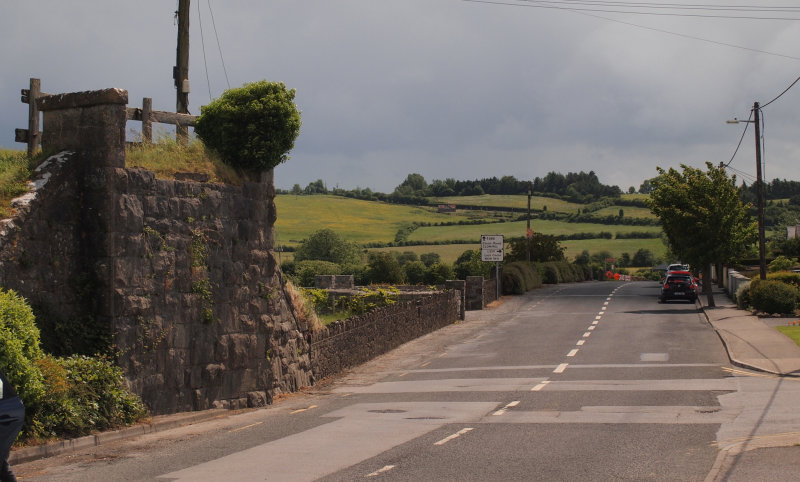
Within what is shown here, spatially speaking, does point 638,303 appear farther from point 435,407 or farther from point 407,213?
point 407,213

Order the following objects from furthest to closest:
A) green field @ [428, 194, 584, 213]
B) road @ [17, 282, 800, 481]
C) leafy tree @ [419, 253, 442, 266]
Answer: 1. green field @ [428, 194, 584, 213]
2. leafy tree @ [419, 253, 442, 266]
3. road @ [17, 282, 800, 481]

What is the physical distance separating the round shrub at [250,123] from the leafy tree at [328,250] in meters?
56.6

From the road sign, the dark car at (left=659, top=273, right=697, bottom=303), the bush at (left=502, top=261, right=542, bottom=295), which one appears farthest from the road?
the bush at (left=502, top=261, right=542, bottom=295)

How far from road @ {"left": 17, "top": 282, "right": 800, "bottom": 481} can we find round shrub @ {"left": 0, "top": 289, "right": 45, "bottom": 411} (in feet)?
2.97

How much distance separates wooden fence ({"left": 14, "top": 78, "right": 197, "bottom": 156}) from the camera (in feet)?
50.5

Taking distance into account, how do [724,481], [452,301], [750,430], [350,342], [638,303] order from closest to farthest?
[724,481] < [750,430] < [350,342] < [452,301] < [638,303]

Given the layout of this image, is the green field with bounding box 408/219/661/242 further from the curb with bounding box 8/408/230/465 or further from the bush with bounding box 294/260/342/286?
the curb with bounding box 8/408/230/465

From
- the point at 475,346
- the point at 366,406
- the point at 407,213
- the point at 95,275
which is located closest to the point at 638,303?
the point at 475,346

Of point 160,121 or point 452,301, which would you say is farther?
point 452,301

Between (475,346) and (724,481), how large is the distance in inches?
740

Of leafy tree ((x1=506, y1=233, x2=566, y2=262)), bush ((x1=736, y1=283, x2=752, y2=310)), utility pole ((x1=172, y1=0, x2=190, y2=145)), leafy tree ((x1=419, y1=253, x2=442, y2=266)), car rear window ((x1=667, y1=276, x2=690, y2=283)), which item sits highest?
utility pole ((x1=172, y1=0, x2=190, y2=145))

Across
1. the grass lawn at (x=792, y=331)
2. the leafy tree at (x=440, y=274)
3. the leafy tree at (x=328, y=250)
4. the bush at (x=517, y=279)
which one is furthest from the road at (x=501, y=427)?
the leafy tree at (x=328, y=250)

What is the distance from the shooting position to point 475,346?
2733cm

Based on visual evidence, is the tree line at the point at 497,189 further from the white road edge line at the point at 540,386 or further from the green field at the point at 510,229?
the white road edge line at the point at 540,386
